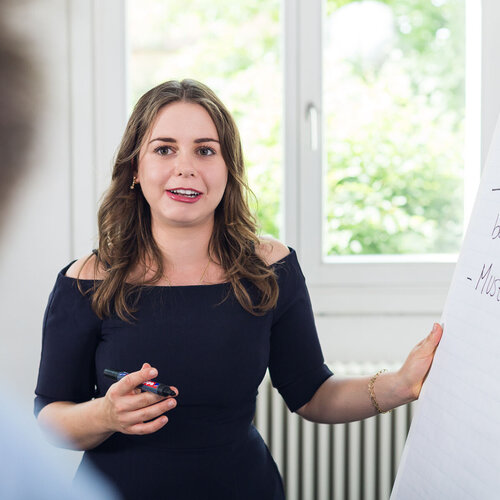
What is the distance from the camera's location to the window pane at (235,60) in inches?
95.9

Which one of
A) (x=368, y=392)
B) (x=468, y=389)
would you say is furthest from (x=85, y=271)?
(x=468, y=389)

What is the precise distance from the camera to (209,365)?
1118mm

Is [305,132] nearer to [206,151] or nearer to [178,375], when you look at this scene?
[206,151]

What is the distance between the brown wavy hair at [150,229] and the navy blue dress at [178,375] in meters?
0.03

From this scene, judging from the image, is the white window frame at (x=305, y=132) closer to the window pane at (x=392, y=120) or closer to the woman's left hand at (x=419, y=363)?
Result: the window pane at (x=392, y=120)

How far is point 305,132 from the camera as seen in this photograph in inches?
76.9

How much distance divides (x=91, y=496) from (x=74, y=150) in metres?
1.12

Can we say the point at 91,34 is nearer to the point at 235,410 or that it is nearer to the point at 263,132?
the point at 263,132

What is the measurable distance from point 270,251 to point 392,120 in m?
1.50

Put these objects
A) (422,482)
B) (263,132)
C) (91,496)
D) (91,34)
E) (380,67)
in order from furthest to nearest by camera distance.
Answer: (380,67)
(263,132)
(91,34)
(91,496)
(422,482)

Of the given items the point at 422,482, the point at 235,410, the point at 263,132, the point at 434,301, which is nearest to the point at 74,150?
the point at 263,132

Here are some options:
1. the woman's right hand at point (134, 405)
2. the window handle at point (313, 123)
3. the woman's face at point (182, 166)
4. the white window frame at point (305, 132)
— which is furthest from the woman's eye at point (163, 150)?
the window handle at point (313, 123)

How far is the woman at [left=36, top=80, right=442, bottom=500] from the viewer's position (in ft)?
3.61

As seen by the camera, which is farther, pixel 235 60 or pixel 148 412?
pixel 235 60
